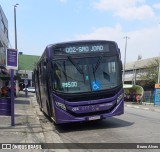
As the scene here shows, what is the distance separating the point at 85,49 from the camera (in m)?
14.4

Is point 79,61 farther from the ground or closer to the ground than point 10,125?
farther from the ground

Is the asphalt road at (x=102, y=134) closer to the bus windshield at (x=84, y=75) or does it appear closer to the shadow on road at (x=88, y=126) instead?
the shadow on road at (x=88, y=126)

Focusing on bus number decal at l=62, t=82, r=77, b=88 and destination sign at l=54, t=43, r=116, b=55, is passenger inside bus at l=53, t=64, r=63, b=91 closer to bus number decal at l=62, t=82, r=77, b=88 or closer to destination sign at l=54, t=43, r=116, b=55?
bus number decal at l=62, t=82, r=77, b=88

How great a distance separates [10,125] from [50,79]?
2.57 metres

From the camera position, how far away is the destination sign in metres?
14.2

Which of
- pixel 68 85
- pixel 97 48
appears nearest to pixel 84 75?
pixel 68 85

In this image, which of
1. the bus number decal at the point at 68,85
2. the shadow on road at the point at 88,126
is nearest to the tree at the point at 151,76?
the shadow on road at the point at 88,126

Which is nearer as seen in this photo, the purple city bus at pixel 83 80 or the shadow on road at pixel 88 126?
the purple city bus at pixel 83 80

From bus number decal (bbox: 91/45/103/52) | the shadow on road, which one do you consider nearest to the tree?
the shadow on road

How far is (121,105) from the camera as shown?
48.0 feet

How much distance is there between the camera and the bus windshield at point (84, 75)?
13.9m

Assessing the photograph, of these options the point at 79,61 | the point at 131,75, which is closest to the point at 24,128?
the point at 79,61

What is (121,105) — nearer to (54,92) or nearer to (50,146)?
(54,92)

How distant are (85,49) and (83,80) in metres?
1.23
